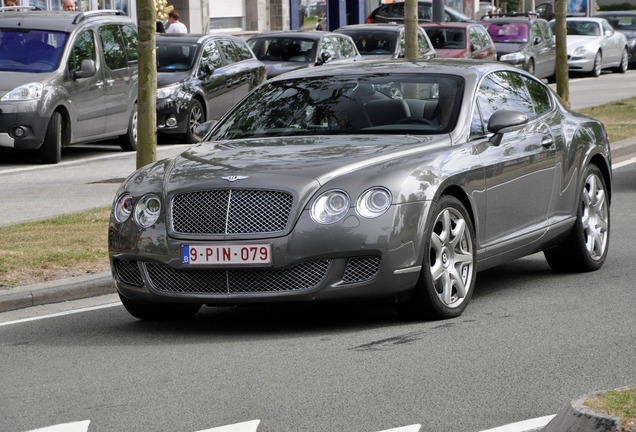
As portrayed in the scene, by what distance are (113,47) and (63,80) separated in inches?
62.7

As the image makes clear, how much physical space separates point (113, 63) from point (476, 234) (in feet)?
41.1

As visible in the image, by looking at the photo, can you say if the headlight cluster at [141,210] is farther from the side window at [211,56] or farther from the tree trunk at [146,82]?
the side window at [211,56]

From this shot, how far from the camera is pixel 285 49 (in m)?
27.4

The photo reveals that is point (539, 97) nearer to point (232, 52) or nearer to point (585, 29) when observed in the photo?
point (232, 52)

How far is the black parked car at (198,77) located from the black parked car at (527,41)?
11.0 m

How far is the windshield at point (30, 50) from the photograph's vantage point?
19.4 m

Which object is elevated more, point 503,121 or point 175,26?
point 503,121

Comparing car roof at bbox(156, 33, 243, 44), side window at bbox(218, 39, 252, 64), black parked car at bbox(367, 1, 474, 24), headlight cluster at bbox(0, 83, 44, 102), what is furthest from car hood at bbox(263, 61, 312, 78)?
black parked car at bbox(367, 1, 474, 24)

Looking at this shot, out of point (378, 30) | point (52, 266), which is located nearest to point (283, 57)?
point (378, 30)

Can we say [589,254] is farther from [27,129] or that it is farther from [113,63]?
[113,63]

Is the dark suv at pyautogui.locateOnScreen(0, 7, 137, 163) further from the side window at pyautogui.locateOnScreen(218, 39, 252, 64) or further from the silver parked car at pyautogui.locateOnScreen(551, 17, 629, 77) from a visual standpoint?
the silver parked car at pyautogui.locateOnScreen(551, 17, 629, 77)

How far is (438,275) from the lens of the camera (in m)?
8.38

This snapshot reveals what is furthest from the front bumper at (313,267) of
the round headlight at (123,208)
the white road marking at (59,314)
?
the white road marking at (59,314)

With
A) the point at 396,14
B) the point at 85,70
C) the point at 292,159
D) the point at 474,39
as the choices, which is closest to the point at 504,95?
the point at 292,159
